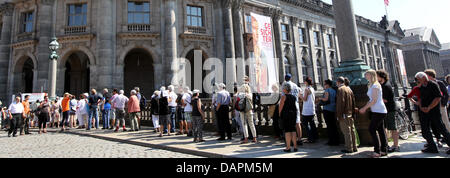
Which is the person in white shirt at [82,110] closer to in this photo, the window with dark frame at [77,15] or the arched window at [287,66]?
the window with dark frame at [77,15]

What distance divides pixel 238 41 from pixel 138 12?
908 centimetres

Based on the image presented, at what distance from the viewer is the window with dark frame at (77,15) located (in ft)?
67.9

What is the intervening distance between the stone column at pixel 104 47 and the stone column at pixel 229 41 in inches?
372

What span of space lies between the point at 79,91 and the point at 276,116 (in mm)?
22729

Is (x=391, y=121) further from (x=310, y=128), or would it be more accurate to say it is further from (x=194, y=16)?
(x=194, y=16)

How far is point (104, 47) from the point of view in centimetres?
1938

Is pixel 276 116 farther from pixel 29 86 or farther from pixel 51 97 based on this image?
pixel 29 86

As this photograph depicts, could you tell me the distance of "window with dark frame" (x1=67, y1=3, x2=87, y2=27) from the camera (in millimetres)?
20703

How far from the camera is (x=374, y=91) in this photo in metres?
4.95

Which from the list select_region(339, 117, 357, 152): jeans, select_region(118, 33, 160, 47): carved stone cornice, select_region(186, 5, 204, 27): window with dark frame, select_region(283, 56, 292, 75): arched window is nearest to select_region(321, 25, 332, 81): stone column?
select_region(283, 56, 292, 75): arched window

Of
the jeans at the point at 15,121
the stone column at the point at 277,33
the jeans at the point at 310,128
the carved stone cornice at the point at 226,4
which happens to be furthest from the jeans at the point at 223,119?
the stone column at the point at 277,33

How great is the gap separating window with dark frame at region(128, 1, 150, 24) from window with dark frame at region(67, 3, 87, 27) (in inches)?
146

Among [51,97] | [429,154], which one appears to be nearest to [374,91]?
[429,154]

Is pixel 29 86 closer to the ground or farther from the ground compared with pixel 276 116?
farther from the ground
